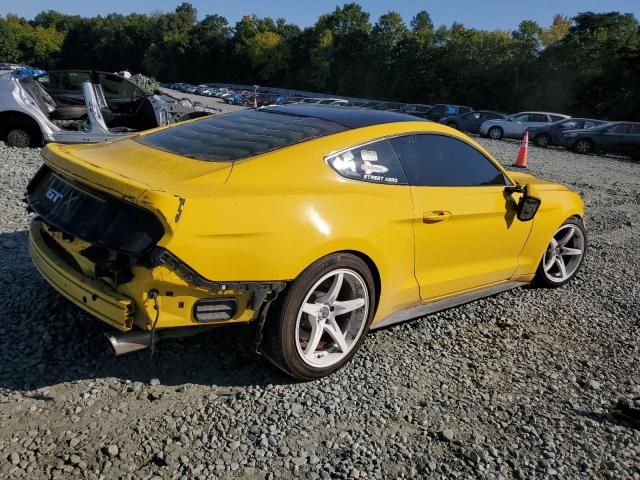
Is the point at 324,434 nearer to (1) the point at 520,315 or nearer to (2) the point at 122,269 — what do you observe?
(2) the point at 122,269

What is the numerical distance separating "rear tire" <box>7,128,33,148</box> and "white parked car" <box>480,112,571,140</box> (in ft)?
66.5

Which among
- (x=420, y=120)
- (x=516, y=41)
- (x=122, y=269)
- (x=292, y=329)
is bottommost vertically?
(x=292, y=329)

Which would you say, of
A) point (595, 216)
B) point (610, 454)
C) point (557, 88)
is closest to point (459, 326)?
point (610, 454)

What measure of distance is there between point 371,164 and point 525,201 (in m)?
1.46

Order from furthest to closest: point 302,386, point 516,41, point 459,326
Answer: point 516,41
point 459,326
point 302,386

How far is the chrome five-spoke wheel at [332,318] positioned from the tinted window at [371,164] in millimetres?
575

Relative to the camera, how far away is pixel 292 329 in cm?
276

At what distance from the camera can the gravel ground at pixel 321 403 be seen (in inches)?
92.9

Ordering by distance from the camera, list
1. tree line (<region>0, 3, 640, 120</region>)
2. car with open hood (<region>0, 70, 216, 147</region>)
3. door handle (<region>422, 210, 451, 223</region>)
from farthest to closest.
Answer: tree line (<region>0, 3, 640, 120</region>)
car with open hood (<region>0, 70, 216, 147</region>)
door handle (<region>422, 210, 451, 223</region>)

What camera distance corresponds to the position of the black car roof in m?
3.43

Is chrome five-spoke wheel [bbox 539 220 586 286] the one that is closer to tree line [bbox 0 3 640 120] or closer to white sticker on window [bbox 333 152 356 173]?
white sticker on window [bbox 333 152 356 173]

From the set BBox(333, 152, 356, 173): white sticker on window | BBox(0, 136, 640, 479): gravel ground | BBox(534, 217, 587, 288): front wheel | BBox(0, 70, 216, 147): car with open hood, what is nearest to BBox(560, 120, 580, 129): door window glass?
BBox(0, 70, 216, 147): car with open hood

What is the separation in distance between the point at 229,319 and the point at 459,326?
6.43 ft

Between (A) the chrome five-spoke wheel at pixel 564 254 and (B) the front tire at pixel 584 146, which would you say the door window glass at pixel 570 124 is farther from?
(A) the chrome five-spoke wheel at pixel 564 254
